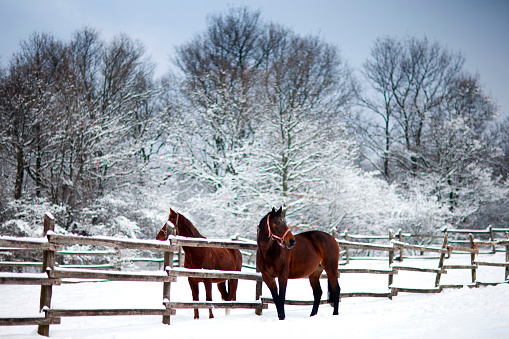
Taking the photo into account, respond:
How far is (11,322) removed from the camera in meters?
5.14

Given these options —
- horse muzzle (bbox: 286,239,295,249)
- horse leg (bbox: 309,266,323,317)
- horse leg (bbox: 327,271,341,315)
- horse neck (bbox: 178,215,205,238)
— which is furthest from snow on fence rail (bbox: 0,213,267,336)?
horse leg (bbox: 327,271,341,315)

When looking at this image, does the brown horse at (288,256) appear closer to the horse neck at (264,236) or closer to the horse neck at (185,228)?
the horse neck at (264,236)

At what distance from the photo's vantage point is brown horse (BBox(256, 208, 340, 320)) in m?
7.07

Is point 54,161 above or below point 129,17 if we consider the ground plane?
below

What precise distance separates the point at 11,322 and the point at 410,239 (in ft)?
74.8

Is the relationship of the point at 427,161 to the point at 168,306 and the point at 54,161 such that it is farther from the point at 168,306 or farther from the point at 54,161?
the point at 168,306

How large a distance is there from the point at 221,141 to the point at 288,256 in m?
15.3

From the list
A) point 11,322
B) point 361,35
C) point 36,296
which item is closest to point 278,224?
point 11,322

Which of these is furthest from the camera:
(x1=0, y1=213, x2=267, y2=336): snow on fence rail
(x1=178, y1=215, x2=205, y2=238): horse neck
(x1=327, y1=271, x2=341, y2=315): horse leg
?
(x1=327, y1=271, x2=341, y2=315): horse leg

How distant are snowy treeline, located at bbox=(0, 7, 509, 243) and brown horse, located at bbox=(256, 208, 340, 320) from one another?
1056cm

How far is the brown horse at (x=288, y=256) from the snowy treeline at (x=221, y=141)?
10.6 m

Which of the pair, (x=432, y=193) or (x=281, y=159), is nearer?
(x=281, y=159)

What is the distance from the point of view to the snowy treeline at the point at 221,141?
1744 cm

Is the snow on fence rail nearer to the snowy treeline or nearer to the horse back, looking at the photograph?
the horse back
